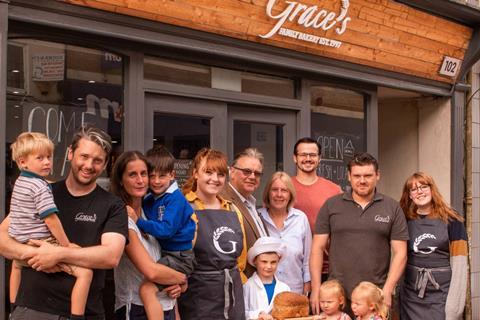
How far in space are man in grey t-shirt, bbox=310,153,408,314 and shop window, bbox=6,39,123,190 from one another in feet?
5.97

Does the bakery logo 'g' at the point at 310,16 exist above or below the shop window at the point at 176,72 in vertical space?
above

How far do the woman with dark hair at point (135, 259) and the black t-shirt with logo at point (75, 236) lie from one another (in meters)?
0.29

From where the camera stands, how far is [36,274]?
12.6 feet

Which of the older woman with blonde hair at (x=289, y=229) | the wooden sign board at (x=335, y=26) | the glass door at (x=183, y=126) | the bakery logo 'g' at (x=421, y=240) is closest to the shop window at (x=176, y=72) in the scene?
the glass door at (x=183, y=126)

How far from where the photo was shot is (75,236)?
3955 millimetres

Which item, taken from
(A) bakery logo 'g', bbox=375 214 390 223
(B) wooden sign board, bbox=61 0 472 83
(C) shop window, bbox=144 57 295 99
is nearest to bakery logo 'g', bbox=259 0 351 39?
(B) wooden sign board, bbox=61 0 472 83

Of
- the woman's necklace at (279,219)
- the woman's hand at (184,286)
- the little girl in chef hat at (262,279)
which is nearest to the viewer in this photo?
the woman's hand at (184,286)

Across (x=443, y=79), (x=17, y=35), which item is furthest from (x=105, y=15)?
(x=443, y=79)

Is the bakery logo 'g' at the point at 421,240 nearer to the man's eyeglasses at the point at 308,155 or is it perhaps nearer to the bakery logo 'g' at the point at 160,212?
the man's eyeglasses at the point at 308,155

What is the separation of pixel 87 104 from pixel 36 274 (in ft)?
6.76

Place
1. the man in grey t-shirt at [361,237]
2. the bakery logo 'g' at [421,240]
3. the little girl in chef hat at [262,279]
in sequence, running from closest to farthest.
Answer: the little girl in chef hat at [262,279], the man in grey t-shirt at [361,237], the bakery logo 'g' at [421,240]

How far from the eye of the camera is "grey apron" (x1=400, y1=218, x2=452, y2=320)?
5891mm

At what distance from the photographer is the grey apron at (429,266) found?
5891 millimetres

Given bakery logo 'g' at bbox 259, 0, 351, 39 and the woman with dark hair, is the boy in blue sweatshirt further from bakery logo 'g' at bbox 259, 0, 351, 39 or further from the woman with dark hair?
bakery logo 'g' at bbox 259, 0, 351, 39
